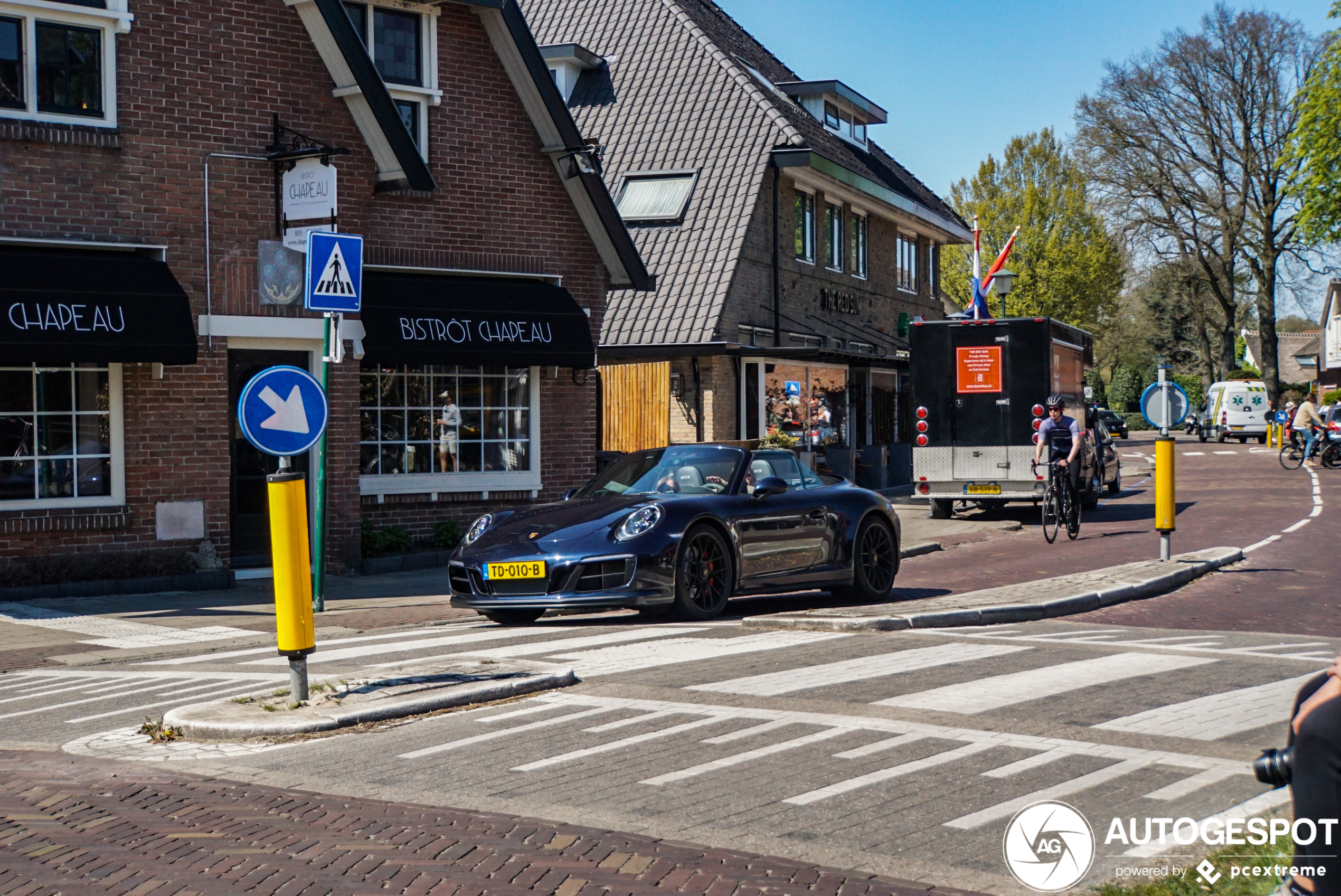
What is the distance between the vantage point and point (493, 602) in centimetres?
1102

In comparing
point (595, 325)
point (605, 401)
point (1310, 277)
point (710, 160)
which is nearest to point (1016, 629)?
point (595, 325)

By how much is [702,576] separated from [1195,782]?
6.07 meters

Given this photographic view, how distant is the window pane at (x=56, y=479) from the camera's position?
566 inches

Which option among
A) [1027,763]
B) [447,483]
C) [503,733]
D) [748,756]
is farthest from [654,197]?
[1027,763]

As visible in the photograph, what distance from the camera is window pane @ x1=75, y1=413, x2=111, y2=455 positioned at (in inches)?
575

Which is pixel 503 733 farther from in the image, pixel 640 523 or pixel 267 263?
pixel 267 263

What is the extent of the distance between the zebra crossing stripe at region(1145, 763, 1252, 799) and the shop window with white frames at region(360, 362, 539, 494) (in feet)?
41.1

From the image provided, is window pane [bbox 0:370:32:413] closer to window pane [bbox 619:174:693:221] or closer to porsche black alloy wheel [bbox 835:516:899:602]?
porsche black alloy wheel [bbox 835:516:899:602]

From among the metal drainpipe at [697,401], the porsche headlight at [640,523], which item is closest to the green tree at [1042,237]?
the metal drainpipe at [697,401]

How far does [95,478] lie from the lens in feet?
48.1

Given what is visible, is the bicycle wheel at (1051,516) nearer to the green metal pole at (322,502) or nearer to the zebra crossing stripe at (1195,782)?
the green metal pole at (322,502)

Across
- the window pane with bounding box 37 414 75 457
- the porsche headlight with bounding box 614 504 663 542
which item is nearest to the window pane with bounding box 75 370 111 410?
the window pane with bounding box 37 414 75 457

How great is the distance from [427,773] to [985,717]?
2733 millimetres

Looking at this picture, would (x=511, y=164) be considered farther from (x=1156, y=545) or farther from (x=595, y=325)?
(x=1156, y=545)
